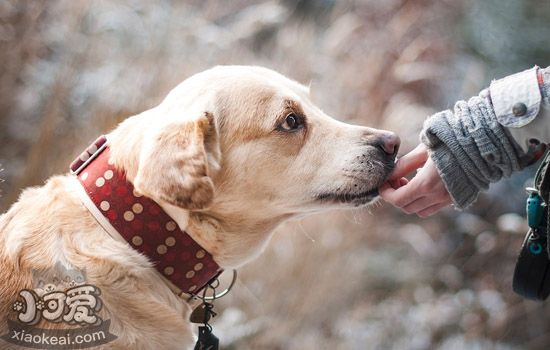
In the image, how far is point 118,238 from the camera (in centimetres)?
176

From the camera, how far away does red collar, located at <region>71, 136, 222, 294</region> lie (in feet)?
5.69

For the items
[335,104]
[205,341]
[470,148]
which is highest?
[470,148]

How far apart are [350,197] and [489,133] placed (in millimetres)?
497

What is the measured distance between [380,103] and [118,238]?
224 centimetres

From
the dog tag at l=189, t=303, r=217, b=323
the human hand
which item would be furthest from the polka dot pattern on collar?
the human hand

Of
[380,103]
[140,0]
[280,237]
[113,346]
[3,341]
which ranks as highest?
[140,0]

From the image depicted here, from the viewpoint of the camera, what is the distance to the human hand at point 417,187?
185 centimetres

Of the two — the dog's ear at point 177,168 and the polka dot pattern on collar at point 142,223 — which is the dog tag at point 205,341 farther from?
the dog's ear at point 177,168

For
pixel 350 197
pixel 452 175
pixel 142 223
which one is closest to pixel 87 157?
pixel 142 223

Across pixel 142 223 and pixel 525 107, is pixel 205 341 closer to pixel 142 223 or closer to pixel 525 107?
pixel 142 223

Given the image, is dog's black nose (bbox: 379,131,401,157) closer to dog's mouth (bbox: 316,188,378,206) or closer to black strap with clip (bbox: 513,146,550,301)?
dog's mouth (bbox: 316,188,378,206)

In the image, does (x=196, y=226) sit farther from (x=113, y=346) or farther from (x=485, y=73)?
(x=485, y=73)

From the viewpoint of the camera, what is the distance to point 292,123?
200 centimetres

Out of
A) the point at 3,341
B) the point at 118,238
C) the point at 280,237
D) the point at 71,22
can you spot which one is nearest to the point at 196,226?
the point at 118,238
